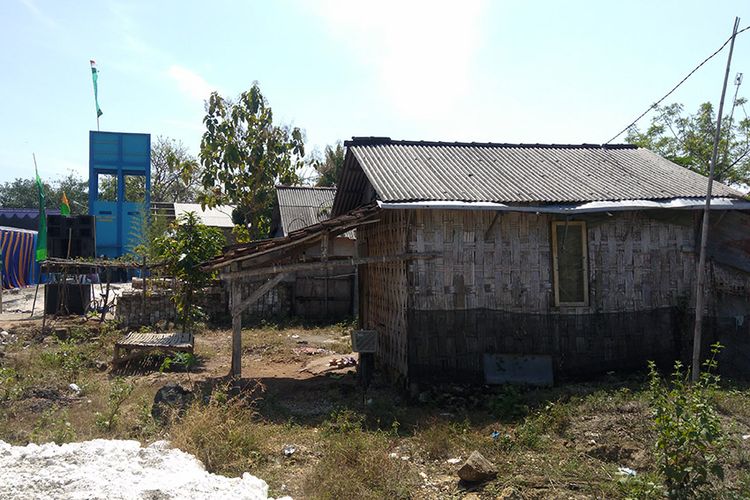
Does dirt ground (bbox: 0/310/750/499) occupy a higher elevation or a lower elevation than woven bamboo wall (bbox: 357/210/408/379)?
lower

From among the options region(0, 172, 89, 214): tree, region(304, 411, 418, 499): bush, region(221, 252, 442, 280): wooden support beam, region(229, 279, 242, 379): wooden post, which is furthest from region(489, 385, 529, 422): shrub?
region(0, 172, 89, 214): tree

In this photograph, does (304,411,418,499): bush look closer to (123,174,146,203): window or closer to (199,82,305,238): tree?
(199,82,305,238): tree

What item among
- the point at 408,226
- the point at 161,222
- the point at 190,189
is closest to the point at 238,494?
the point at 408,226

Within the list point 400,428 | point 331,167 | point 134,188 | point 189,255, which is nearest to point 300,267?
point 400,428

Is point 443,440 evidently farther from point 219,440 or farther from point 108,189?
point 108,189

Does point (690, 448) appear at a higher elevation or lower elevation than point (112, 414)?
higher

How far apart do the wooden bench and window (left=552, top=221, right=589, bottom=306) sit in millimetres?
6920

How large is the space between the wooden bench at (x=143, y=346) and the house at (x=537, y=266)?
2.92 m

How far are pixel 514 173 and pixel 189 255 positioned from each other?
267 inches

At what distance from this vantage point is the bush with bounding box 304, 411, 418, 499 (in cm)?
507

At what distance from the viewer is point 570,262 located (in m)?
8.76

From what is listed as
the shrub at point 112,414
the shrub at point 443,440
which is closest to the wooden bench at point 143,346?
the shrub at point 112,414

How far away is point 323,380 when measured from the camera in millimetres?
9891

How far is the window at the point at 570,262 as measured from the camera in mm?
8695
